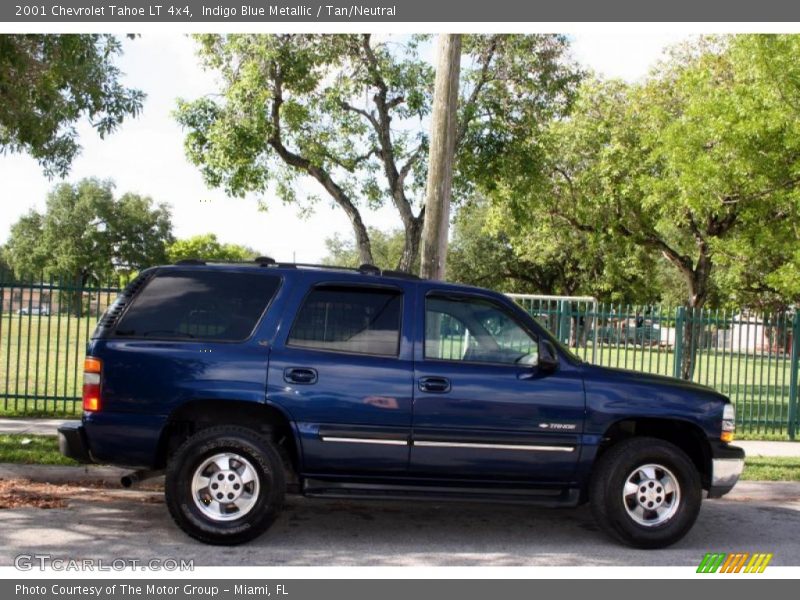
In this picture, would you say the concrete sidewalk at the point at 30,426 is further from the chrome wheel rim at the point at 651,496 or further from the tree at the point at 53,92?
the chrome wheel rim at the point at 651,496

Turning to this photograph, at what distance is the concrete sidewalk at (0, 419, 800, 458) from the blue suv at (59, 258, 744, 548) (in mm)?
4754

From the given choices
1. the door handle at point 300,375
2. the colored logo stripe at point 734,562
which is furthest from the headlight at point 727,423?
the door handle at point 300,375

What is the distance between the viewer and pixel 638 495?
6.62 meters

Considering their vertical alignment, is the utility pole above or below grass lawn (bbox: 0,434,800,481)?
above

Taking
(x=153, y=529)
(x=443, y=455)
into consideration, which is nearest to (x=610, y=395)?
(x=443, y=455)

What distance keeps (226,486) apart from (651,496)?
319 cm

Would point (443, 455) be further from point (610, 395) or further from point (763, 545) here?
point (763, 545)

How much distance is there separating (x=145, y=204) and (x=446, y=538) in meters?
72.2

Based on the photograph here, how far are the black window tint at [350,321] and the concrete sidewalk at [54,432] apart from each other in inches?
216

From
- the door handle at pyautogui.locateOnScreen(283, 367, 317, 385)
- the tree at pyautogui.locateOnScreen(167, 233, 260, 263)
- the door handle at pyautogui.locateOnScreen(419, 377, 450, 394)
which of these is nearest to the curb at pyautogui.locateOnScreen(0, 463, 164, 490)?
the door handle at pyautogui.locateOnScreen(283, 367, 317, 385)

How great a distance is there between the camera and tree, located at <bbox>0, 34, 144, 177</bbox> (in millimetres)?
10266

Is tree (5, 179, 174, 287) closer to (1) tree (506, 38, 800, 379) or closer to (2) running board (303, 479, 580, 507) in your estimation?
(1) tree (506, 38, 800, 379)

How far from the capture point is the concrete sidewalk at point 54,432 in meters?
10.7

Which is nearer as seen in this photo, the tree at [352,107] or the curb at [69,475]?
the curb at [69,475]
